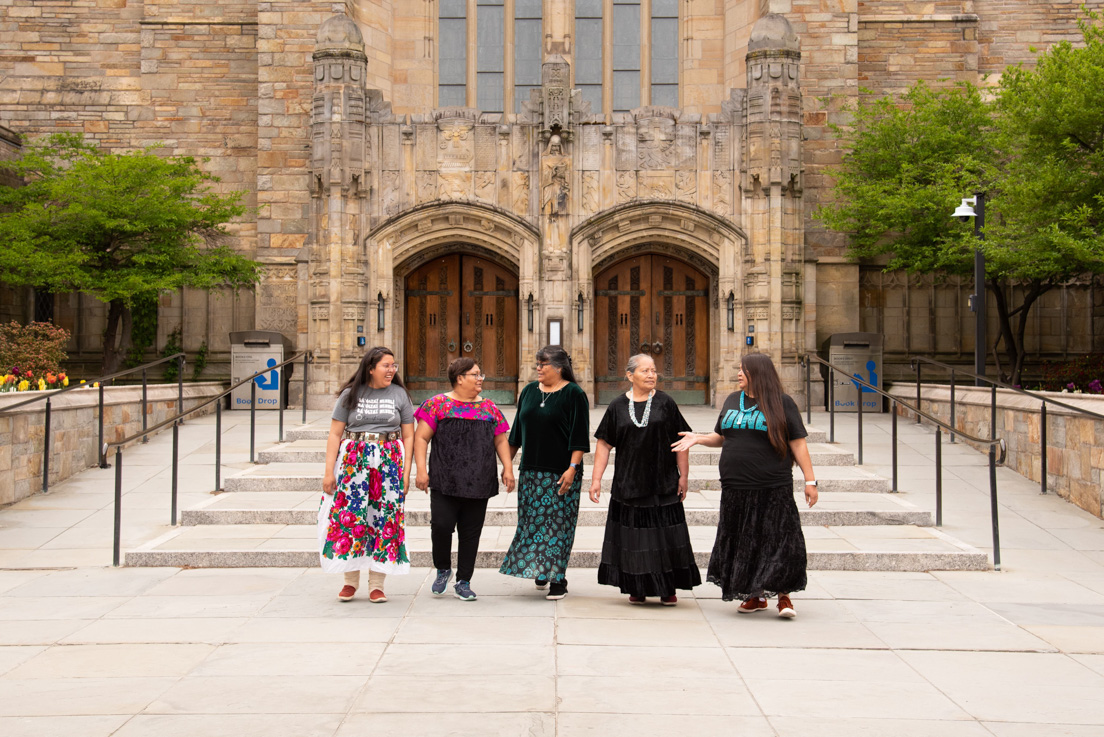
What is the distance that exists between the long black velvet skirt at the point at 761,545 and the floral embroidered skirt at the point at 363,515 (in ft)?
6.96

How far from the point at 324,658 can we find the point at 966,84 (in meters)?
15.9

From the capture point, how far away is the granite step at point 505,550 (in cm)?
805

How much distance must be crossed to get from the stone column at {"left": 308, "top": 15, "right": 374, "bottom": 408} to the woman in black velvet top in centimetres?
999

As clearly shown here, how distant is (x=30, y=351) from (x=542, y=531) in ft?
33.5

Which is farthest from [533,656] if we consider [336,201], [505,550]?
[336,201]

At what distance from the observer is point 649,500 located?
6.51m

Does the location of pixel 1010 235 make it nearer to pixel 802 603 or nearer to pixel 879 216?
pixel 879 216

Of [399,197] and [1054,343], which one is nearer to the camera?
[399,197]

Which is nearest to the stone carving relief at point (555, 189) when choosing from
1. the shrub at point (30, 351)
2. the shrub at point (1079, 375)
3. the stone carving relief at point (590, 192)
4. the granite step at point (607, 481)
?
the stone carving relief at point (590, 192)

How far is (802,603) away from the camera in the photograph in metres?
6.91

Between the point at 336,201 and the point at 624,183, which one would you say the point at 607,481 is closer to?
the point at 624,183

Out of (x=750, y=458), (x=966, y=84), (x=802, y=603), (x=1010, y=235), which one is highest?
(x=966, y=84)

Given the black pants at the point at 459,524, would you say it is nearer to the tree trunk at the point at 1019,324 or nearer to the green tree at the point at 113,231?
the green tree at the point at 113,231

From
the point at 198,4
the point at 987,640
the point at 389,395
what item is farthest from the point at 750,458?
the point at 198,4
